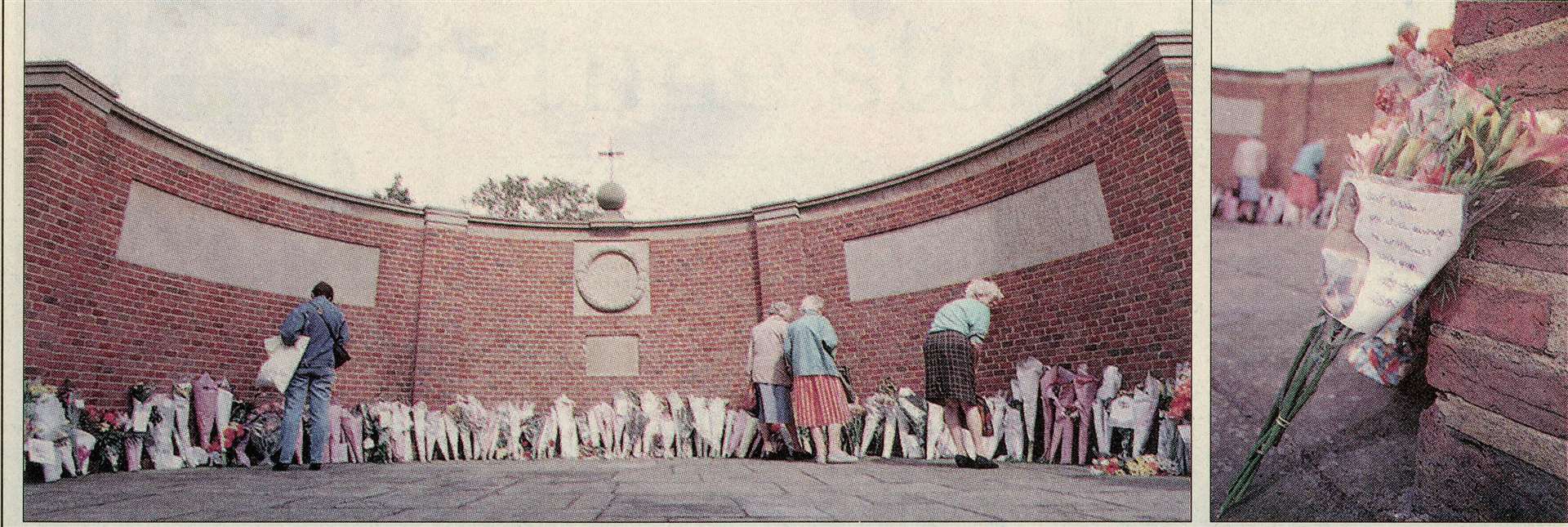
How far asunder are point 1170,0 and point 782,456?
110 inches

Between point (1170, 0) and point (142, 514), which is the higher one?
point (1170, 0)

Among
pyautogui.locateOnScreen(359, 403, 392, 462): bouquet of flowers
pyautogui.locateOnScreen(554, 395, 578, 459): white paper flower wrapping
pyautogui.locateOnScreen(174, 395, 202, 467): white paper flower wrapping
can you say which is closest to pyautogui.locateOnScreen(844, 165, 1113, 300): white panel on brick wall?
pyautogui.locateOnScreen(554, 395, 578, 459): white paper flower wrapping

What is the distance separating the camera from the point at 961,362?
4496 mm

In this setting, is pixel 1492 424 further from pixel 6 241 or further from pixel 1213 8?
pixel 6 241

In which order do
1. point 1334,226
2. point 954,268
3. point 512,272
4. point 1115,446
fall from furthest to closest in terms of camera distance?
point 512,272, point 954,268, point 1115,446, point 1334,226

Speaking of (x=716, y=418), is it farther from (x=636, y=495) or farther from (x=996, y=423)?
(x=996, y=423)

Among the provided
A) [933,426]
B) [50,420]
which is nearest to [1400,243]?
[933,426]

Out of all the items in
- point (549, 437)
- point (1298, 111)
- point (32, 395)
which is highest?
point (1298, 111)

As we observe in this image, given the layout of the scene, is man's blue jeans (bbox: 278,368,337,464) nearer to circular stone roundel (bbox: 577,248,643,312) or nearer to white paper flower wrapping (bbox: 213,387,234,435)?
white paper flower wrapping (bbox: 213,387,234,435)

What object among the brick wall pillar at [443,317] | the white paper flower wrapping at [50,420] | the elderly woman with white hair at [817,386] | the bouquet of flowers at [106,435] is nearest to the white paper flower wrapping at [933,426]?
the elderly woman with white hair at [817,386]

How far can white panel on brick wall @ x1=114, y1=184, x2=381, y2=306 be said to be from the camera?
187 inches

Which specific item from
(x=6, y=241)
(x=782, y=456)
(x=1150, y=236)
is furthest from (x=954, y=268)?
(x=6, y=241)

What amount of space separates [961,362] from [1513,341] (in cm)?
207

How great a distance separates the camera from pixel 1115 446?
425 cm
